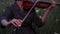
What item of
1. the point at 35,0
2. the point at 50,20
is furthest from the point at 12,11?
the point at 50,20

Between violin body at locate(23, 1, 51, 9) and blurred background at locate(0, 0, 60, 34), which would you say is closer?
violin body at locate(23, 1, 51, 9)

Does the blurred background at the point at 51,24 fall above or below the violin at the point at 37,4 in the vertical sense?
below

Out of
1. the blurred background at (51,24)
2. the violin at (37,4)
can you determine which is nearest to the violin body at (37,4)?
the violin at (37,4)

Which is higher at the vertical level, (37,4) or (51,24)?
(37,4)

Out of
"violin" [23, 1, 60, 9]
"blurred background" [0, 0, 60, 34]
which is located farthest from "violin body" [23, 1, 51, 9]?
"blurred background" [0, 0, 60, 34]

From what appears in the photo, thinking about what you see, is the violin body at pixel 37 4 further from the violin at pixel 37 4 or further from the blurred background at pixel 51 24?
the blurred background at pixel 51 24

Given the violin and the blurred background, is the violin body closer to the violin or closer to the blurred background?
the violin

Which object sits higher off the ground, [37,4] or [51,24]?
[37,4]

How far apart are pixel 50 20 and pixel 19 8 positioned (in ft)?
4.76

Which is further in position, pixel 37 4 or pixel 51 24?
pixel 51 24

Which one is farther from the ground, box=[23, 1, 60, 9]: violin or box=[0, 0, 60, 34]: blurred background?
box=[23, 1, 60, 9]: violin

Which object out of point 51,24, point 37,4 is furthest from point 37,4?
point 51,24

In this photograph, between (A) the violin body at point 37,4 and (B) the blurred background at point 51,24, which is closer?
(A) the violin body at point 37,4

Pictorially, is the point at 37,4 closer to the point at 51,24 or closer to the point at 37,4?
the point at 37,4
